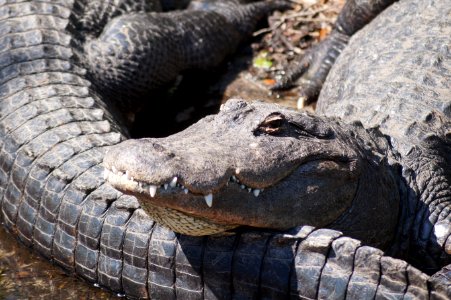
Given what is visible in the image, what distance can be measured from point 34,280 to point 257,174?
4.68 feet

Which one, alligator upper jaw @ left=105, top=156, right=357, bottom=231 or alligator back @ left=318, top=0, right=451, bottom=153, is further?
alligator back @ left=318, top=0, right=451, bottom=153

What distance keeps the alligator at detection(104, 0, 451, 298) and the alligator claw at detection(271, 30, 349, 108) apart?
545 millimetres

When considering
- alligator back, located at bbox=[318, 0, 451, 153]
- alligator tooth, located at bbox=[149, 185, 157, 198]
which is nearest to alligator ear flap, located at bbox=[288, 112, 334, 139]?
alligator back, located at bbox=[318, 0, 451, 153]

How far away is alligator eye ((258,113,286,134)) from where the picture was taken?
135 inches

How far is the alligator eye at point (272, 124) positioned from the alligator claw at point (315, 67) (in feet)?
7.60

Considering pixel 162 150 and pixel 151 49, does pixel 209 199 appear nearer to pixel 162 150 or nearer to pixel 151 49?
pixel 162 150

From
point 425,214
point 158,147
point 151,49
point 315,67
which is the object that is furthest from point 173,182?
point 315,67

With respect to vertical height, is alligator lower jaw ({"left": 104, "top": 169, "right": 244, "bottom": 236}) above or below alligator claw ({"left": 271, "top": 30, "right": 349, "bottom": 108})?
above

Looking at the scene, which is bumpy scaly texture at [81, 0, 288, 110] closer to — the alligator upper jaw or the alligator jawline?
the alligator upper jaw

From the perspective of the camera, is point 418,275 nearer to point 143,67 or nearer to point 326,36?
point 143,67

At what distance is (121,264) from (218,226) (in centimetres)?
58

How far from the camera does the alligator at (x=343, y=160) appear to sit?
9.95 feet

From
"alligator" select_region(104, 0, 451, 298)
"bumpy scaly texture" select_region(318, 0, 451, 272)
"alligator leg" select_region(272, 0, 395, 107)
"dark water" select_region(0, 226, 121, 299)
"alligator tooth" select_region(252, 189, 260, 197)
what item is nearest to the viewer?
"alligator" select_region(104, 0, 451, 298)

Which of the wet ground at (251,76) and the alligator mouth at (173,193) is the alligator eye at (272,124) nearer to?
the alligator mouth at (173,193)
